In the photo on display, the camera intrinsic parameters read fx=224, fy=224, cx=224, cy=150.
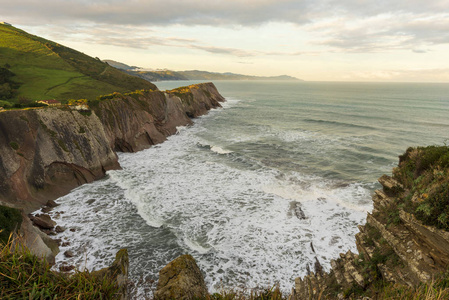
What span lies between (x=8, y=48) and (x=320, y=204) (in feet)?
350

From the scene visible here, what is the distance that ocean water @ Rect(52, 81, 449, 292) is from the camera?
1397 centimetres

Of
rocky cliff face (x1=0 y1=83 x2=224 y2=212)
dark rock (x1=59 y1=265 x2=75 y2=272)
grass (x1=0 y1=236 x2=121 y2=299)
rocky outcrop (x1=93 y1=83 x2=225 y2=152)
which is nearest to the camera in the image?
grass (x1=0 y1=236 x2=121 y2=299)

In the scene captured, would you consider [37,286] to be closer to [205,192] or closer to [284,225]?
[284,225]

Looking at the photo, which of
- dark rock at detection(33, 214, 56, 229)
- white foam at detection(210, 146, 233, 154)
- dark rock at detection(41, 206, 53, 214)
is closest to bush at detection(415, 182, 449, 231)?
dark rock at detection(33, 214, 56, 229)

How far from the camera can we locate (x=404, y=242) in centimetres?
858

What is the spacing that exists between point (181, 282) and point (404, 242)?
8.56m

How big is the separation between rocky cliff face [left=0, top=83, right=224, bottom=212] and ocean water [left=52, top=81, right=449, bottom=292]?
6.09 feet

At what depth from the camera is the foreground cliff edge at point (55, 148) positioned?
17.9m

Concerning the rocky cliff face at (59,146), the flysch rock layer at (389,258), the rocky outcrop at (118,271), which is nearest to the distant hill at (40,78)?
the rocky cliff face at (59,146)

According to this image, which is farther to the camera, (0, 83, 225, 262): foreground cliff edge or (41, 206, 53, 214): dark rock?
(41, 206, 53, 214): dark rock

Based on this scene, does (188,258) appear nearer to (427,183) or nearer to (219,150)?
(427,183)

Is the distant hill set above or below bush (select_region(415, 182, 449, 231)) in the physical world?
above

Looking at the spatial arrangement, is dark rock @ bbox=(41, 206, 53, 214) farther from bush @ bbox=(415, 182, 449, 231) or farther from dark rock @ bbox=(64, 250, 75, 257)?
bush @ bbox=(415, 182, 449, 231)

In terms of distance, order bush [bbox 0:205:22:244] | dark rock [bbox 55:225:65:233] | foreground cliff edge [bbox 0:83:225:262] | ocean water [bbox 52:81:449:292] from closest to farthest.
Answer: bush [bbox 0:205:22:244] < ocean water [bbox 52:81:449:292] < dark rock [bbox 55:225:65:233] < foreground cliff edge [bbox 0:83:225:262]
